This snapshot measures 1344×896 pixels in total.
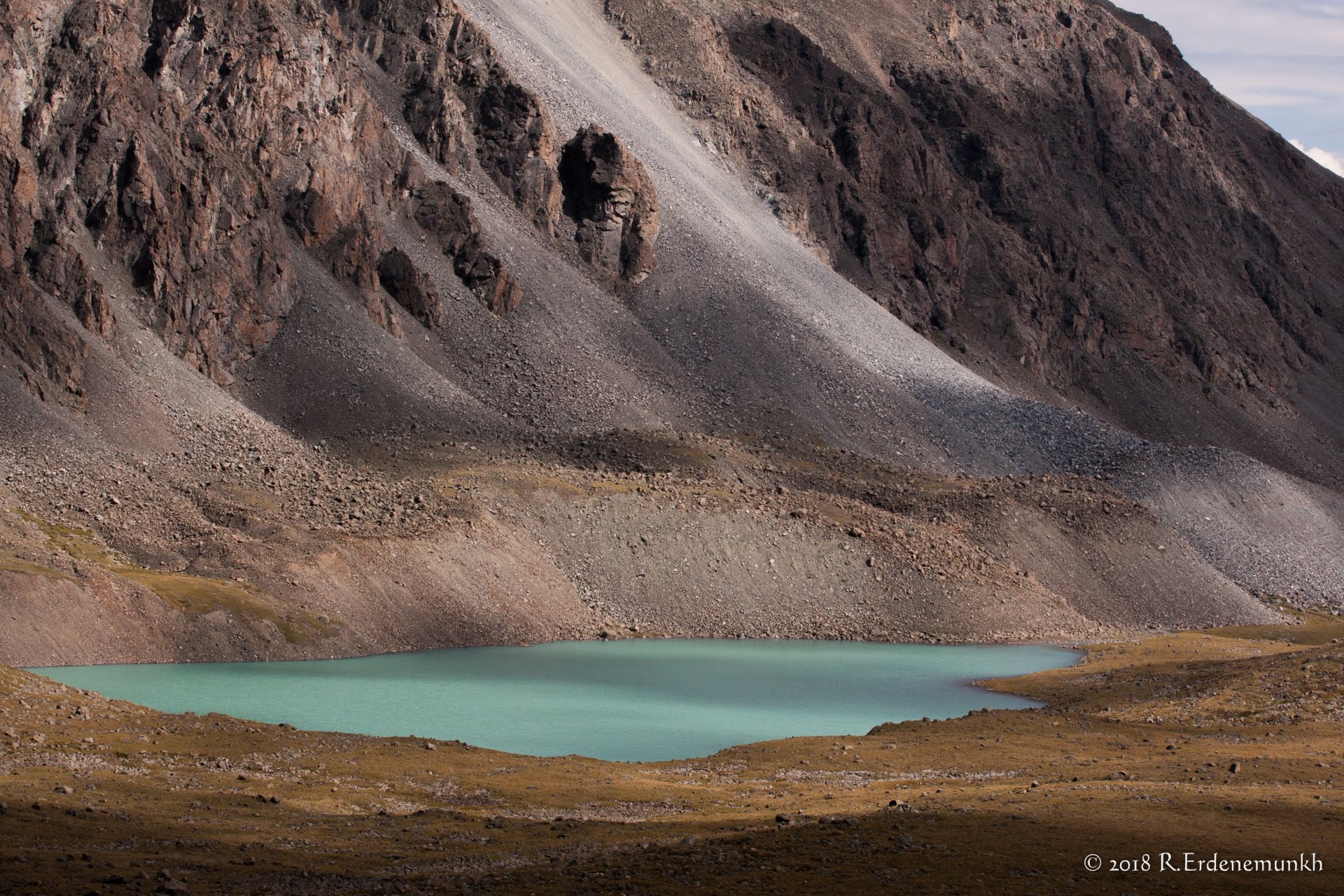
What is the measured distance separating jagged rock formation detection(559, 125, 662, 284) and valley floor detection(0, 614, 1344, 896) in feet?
307

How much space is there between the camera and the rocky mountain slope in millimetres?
83438

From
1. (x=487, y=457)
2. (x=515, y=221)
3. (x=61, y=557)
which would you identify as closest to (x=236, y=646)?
(x=61, y=557)

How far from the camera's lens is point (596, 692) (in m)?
66.4

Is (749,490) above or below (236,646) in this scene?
above

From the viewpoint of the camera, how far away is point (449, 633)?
80.3 m

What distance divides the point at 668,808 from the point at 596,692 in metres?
28.5

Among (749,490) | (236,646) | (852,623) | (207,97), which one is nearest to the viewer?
(236,646)

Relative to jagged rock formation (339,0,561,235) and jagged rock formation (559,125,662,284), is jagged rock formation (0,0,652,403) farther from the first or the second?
jagged rock formation (559,125,662,284)

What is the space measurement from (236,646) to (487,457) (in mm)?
35786

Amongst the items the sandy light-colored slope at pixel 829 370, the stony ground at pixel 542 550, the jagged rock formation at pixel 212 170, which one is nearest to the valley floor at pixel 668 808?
the stony ground at pixel 542 550

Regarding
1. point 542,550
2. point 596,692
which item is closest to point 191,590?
point 596,692

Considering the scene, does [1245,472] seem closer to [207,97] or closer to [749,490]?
[749,490]

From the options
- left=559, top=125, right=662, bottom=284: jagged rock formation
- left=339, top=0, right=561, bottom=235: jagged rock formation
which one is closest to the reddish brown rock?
left=339, top=0, right=561, bottom=235: jagged rock formation

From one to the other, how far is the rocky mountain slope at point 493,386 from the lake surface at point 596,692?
4.34 metres
